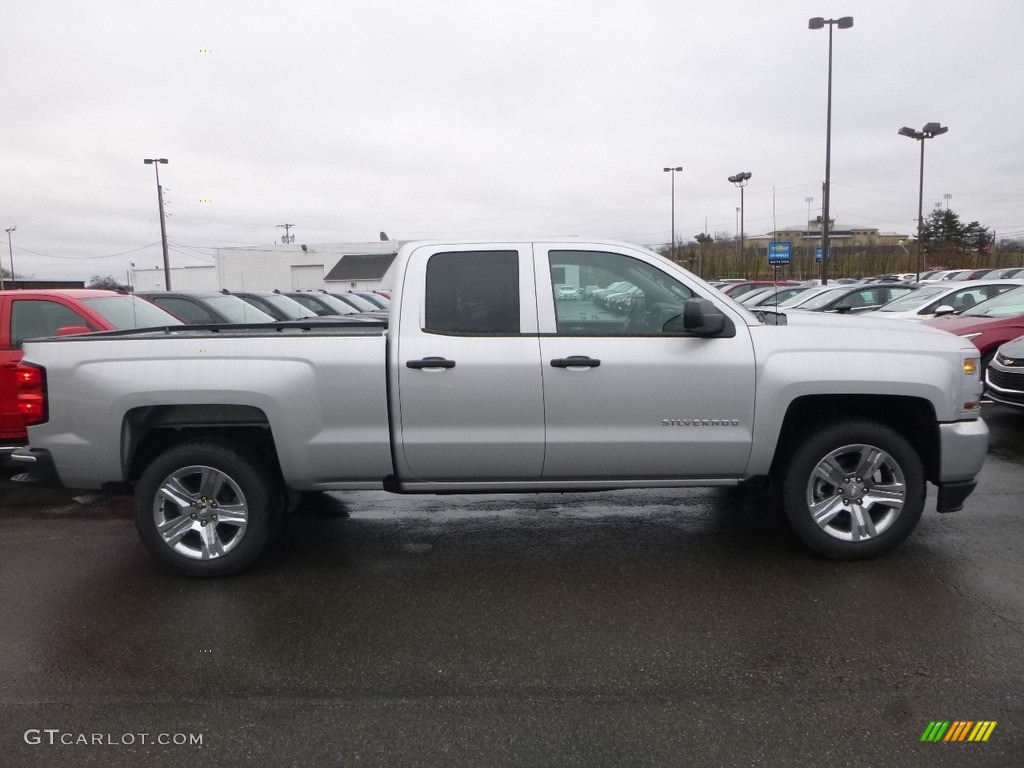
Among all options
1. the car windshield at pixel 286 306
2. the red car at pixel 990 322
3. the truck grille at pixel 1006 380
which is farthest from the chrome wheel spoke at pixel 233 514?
the car windshield at pixel 286 306

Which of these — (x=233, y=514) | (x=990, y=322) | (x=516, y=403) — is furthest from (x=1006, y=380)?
(x=233, y=514)

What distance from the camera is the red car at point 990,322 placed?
1011cm

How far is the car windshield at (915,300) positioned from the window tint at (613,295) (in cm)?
1076

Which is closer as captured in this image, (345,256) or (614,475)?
(614,475)

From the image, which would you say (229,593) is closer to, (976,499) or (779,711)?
(779,711)

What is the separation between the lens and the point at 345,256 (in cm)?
5722

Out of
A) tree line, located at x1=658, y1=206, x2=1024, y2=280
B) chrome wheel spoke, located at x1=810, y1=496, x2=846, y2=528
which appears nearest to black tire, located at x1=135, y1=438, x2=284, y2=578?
chrome wheel spoke, located at x1=810, y1=496, x2=846, y2=528

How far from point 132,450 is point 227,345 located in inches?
34.6

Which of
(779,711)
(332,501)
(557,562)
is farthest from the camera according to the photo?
(332,501)

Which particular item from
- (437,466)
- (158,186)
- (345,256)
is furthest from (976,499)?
(345,256)

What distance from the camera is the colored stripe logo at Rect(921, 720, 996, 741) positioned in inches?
118

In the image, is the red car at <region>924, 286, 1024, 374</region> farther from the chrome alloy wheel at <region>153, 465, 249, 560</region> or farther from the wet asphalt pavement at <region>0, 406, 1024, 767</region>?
the chrome alloy wheel at <region>153, 465, 249, 560</region>

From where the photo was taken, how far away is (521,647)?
380 cm

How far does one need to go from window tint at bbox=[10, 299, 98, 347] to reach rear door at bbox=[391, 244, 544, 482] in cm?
Answer: 436
